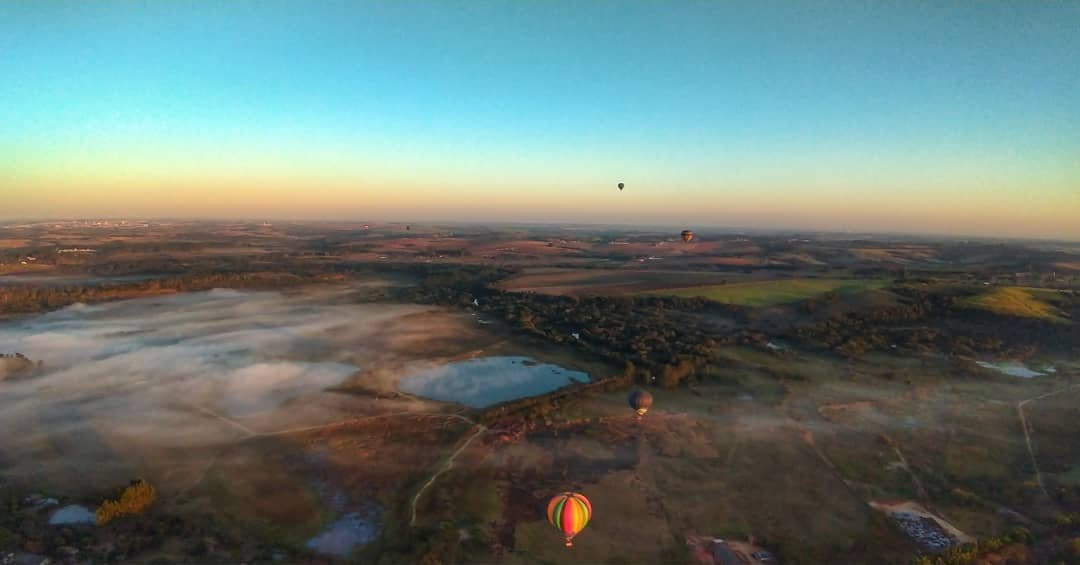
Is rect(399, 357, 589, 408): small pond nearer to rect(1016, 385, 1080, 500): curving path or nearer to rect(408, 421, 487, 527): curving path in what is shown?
rect(408, 421, 487, 527): curving path

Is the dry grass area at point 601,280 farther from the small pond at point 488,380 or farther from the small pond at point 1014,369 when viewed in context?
the small pond at point 1014,369

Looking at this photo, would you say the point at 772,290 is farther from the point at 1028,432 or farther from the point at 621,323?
the point at 1028,432

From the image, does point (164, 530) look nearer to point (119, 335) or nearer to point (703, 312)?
point (119, 335)

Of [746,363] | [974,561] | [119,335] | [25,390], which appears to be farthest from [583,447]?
[119,335]

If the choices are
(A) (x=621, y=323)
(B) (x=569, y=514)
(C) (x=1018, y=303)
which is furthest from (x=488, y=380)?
(C) (x=1018, y=303)

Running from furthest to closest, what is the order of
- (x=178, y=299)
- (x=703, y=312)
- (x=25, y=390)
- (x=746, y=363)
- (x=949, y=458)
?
(x=178, y=299), (x=703, y=312), (x=746, y=363), (x=25, y=390), (x=949, y=458)
